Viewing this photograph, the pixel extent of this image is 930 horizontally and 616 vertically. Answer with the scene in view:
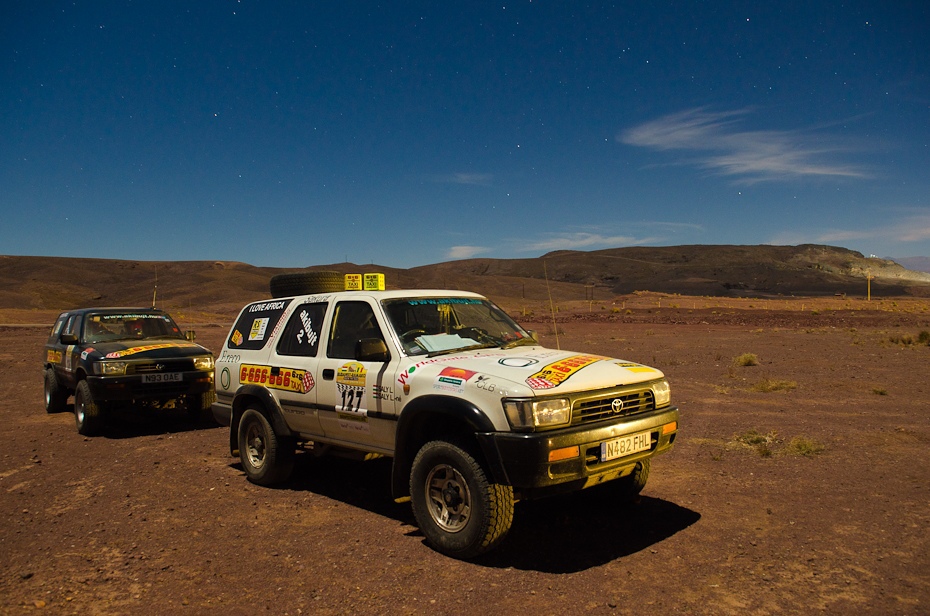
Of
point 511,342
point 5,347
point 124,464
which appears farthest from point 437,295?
point 5,347

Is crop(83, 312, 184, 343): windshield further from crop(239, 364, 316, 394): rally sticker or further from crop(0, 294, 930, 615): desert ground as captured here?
crop(239, 364, 316, 394): rally sticker

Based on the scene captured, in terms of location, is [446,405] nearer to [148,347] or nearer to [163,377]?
[163,377]

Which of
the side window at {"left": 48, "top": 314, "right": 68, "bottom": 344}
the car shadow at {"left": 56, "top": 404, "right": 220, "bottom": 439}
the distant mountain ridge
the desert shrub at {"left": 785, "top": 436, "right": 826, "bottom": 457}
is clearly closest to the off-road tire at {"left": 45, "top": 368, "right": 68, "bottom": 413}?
the car shadow at {"left": 56, "top": 404, "right": 220, "bottom": 439}

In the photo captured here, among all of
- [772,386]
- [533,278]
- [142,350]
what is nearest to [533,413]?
[142,350]

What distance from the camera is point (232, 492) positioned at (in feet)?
21.4

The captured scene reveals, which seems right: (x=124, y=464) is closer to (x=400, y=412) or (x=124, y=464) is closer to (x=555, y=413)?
(x=400, y=412)

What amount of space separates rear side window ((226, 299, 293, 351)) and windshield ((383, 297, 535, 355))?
1.66 metres

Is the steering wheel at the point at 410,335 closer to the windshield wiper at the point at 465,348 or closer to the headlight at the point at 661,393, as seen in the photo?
the windshield wiper at the point at 465,348

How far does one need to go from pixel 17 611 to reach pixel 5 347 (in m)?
27.7

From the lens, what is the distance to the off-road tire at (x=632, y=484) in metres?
5.68

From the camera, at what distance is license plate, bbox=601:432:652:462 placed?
4477 millimetres

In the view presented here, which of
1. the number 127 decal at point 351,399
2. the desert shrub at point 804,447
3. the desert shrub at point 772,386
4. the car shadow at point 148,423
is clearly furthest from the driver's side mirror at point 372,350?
the desert shrub at point 772,386

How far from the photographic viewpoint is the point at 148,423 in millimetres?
10734

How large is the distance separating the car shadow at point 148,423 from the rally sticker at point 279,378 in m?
3.77
